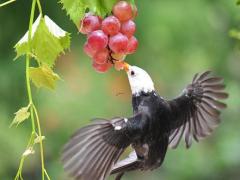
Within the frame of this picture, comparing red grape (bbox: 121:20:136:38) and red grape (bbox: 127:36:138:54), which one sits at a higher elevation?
red grape (bbox: 121:20:136:38)

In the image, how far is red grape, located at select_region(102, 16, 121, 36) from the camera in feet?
3.56

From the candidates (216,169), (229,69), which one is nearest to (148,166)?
(216,169)

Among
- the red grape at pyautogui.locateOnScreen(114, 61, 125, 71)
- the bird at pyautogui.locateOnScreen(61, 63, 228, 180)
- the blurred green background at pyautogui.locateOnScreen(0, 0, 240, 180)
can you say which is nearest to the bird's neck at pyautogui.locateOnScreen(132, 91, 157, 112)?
the bird at pyautogui.locateOnScreen(61, 63, 228, 180)

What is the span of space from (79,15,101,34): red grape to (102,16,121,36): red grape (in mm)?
23

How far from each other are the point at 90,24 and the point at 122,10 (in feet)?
0.19

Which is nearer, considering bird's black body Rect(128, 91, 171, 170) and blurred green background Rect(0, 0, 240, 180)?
bird's black body Rect(128, 91, 171, 170)

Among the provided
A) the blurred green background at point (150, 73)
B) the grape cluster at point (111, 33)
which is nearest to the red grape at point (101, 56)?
the grape cluster at point (111, 33)

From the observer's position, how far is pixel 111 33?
3.61ft

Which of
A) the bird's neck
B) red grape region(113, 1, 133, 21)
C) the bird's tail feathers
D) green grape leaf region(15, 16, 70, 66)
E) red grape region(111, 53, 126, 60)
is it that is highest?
red grape region(113, 1, 133, 21)

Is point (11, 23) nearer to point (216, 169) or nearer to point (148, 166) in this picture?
point (216, 169)

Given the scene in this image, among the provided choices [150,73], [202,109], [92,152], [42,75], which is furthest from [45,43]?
[150,73]

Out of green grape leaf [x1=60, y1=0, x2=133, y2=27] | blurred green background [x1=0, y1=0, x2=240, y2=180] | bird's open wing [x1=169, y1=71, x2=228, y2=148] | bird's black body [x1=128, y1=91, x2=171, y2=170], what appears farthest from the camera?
blurred green background [x1=0, y1=0, x2=240, y2=180]

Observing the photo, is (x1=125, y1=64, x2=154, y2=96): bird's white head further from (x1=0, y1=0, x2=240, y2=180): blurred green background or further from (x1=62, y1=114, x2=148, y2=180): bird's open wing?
(x1=0, y1=0, x2=240, y2=180): blurred green background

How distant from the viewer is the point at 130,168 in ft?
4.17
